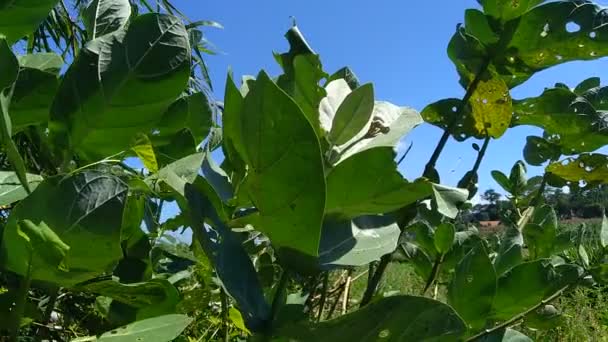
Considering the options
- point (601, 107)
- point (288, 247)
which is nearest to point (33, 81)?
point (288, 247)

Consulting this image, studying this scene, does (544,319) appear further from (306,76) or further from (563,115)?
(306,76)

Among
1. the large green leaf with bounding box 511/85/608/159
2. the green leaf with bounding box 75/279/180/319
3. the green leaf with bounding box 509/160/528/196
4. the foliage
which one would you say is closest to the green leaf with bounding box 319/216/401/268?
the foliage

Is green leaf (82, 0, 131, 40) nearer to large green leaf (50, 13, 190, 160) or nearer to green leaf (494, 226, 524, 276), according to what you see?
large green leaf (50, 13, 190, 160)

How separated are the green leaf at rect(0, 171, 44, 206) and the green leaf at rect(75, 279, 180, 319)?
83 millimetres

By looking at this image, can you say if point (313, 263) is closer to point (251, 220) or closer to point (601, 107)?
point (251, 220)

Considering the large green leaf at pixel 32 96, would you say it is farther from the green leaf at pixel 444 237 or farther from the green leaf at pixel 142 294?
the green leaf at pixel 444 237

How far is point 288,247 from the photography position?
37 centimetres

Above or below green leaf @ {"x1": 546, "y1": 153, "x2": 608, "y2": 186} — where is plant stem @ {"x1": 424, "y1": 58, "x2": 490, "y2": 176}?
above

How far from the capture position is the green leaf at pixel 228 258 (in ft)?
1.18

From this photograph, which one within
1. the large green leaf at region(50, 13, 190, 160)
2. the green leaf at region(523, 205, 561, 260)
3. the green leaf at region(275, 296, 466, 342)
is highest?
the large green leaf at region(50, 13, 190, 160)

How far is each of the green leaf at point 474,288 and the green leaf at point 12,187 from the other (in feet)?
1.15

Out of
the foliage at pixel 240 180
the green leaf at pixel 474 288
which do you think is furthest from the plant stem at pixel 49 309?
the green leaf at pixel 474 288

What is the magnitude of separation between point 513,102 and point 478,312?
10.5 inches

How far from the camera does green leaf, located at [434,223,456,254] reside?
2.60 ft
